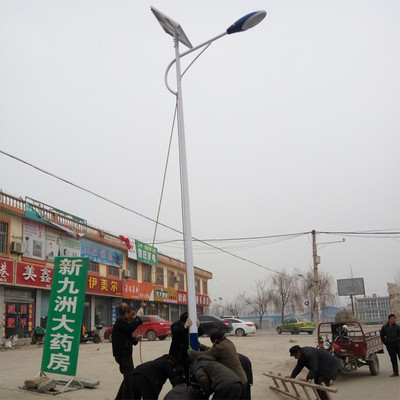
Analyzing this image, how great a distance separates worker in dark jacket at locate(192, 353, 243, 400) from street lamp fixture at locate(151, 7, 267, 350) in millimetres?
1593

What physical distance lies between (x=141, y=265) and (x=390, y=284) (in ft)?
70.3

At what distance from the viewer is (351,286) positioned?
30922mm

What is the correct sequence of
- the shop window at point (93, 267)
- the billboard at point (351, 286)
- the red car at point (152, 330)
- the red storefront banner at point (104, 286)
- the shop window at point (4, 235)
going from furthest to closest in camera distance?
the billboard at point (351, 286)
the shop window at point (93, 267)
the red storefront banner at point (104, 286)
the red car at point (152, 330)
the shop window at point (4, 235)

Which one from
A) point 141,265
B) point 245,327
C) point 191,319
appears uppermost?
point 141,265

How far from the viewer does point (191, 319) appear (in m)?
7.17

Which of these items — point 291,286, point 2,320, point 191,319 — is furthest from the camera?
point 291,286

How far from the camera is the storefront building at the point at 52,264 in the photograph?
2134cm

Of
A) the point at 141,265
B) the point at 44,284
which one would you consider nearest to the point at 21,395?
the point at 44,284

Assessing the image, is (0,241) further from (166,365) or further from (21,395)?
(166,365)

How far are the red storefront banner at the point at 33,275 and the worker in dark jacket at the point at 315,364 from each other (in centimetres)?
1687

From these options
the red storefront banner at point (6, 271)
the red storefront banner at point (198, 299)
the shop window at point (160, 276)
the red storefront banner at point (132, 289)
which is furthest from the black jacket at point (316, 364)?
the red storefront banner at point (198, 299)

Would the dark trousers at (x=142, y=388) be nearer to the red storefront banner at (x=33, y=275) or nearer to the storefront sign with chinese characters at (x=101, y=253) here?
the red storefront banner at (x=33, y=275)

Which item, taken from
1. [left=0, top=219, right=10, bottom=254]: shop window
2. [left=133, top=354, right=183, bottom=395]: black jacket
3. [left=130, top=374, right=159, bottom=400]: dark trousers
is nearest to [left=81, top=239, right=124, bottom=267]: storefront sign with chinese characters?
[left=0, top=219, right=10, bottom=254]: shop window

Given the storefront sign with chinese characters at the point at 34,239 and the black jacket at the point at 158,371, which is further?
the storefront sign with chinese characters at the point at 34,239
